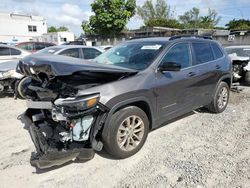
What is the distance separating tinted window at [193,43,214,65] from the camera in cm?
450

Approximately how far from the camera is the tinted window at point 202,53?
450cm

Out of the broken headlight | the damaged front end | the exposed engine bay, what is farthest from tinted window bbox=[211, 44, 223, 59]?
the broken headlight

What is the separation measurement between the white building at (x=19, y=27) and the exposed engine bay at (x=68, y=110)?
120 ft

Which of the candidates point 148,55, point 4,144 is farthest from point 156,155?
point 4,144

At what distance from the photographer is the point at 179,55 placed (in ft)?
13.5

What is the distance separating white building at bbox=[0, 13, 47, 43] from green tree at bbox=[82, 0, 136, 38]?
14.2 meters

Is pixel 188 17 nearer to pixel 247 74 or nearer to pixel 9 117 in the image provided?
pixel 247 74

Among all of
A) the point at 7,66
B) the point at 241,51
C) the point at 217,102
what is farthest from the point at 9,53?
the point at 241,51

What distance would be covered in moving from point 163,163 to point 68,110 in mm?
1544

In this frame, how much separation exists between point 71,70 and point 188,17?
6250 centimetres

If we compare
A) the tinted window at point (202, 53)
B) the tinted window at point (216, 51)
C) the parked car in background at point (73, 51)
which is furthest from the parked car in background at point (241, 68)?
the parked car in background at point (73, 51)

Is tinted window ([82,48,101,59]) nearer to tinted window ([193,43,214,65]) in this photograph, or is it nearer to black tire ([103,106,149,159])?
tinted window ([193,43,214,65])

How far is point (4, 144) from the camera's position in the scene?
3.90m

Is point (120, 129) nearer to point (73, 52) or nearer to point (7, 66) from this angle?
point (7, 66)
